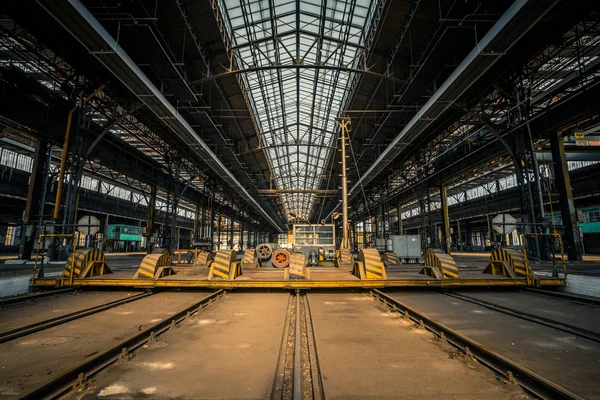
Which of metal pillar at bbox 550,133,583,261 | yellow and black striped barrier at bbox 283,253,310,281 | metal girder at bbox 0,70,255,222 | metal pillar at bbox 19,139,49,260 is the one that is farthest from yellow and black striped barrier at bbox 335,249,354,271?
metal pillar at bbox 19,139,49,260

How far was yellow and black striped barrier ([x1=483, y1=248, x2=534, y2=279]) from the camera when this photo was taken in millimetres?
7498

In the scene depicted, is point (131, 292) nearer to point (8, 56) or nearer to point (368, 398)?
point (368, 398)

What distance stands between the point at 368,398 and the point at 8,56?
22.3m

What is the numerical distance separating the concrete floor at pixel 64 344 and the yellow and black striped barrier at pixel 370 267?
465cm

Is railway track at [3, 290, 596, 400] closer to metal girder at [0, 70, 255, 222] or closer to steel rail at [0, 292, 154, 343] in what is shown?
steel rail at [0, 292, 154, 343]

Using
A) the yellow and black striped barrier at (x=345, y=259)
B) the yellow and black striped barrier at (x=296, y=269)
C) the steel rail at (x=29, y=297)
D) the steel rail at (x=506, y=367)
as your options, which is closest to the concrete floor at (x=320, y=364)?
the steel rail at (x=506, y=367)

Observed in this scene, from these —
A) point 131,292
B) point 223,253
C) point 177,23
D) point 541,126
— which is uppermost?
point 177,23

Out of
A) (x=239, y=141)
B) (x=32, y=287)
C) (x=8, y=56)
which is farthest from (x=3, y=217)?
(x=32, y=287)

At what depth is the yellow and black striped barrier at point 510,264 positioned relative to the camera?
7.50 meters

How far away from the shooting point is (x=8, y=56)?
14.5 meters

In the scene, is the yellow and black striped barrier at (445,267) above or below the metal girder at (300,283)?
above

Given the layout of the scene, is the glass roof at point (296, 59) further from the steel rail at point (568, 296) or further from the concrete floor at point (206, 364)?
the steel rail at point (568, 296)

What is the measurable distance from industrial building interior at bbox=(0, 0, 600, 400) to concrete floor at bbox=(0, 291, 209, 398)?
41 millimetres

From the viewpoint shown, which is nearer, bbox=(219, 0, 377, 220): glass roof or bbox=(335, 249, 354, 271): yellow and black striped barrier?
bbox=(335, 249, 354, 271): yellow and black striped barrier
